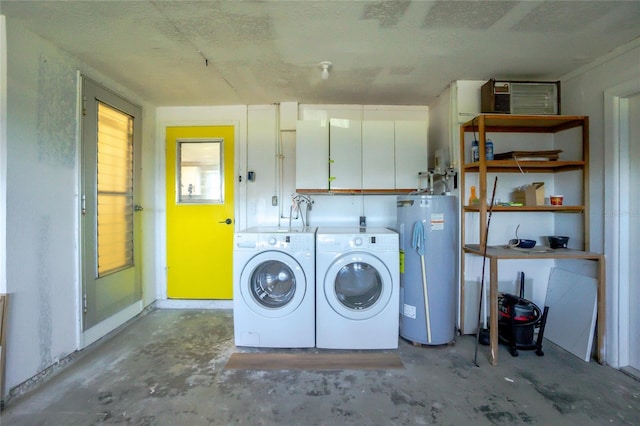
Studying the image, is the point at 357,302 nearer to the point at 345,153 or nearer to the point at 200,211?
the point at 345,153

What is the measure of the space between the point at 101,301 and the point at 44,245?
72 centimetres

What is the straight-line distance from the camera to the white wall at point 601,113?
1923mm

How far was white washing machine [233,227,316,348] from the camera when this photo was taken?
2209 mm

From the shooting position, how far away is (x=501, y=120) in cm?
229

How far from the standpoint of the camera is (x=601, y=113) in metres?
2.08

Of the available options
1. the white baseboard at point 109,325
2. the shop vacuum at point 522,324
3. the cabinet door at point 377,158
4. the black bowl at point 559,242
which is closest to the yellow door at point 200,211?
the white baseboard at point 109,325

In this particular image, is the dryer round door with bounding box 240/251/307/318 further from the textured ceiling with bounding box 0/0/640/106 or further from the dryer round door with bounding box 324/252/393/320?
the textured ceiling with bounding box 0/0/640/106

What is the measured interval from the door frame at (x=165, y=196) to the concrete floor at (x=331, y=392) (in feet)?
2.90

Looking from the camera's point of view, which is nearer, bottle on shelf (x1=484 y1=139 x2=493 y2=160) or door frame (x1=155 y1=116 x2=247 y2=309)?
bottle on shelf (x1=484 y1=139 x2=493 y2=160)

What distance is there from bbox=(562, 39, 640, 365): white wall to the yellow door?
10.5 ft

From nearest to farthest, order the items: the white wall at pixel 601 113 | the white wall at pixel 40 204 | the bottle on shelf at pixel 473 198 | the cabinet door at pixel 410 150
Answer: the white wall at pixel 40 204 → the white wall at pixel 601 113 → the bottle on shelf at pixel 473 198 → the cabinet door at pixel 410 150

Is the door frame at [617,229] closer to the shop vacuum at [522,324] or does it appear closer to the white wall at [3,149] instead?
the shop vacuum at [522,324]

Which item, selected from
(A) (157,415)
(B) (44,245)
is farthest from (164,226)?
(A) (157,415)

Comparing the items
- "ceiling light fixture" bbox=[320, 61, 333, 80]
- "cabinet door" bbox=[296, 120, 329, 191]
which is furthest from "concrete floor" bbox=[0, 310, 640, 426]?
"ceiling light fixture" bbox=[320, 61, 333, 80]
